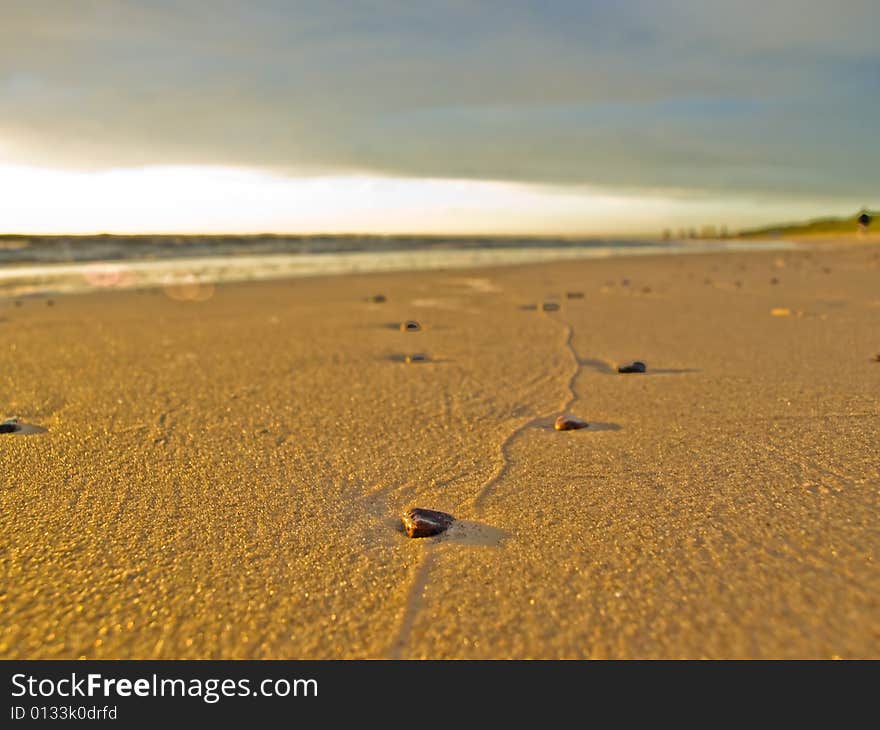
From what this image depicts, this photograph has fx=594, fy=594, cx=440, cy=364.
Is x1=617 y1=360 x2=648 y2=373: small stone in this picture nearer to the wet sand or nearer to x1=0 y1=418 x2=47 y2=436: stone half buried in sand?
the wet sand

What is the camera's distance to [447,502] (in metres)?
2.12

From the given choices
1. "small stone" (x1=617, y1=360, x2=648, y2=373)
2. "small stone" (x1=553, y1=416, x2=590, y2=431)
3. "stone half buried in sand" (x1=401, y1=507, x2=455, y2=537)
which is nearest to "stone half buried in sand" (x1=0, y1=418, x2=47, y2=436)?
"stone half buried in sand" (x1=401, y1=507, x2=455, y2=537)

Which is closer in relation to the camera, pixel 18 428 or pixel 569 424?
pixel 569 424

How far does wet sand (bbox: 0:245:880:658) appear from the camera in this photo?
4.74ft

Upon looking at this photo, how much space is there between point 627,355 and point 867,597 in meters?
3.12

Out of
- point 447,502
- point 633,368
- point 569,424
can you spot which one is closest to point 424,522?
point 447,502

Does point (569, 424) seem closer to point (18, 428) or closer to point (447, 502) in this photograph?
point (447, 502)

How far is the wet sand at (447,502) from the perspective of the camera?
1443 millimetres

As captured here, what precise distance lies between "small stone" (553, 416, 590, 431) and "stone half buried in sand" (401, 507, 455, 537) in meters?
1.05

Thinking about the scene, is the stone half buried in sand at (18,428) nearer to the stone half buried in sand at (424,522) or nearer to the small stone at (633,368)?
the stone half buried in sand at (424,522)

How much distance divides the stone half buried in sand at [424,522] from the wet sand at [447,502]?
0.04 metres

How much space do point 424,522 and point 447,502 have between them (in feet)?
0.80

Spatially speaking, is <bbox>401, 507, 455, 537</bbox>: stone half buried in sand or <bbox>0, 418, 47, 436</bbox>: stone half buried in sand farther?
<bbox>0, 418, 47, 436</bbox>: stone half buried in sand

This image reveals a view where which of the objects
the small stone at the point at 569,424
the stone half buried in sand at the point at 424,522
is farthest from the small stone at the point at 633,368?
the stone half buried in sand at the point at 424,522
